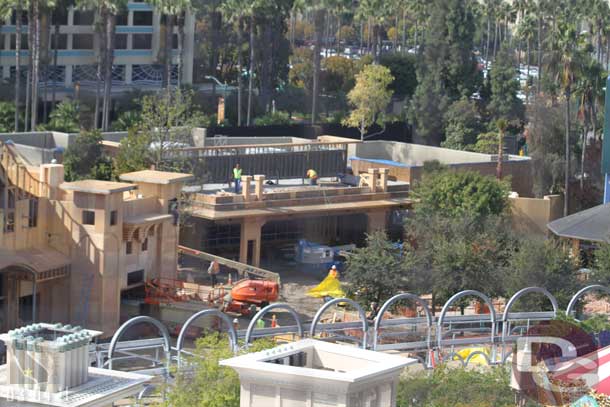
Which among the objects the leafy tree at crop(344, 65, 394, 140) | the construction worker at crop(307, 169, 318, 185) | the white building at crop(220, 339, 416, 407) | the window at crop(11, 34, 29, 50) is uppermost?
the window at crop(11, 34, 29, 50)

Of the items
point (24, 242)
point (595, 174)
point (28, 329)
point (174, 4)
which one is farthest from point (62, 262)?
point (174, 4)

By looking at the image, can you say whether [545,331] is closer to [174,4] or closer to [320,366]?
[320,366]

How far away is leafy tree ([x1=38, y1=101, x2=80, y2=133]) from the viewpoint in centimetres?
8619

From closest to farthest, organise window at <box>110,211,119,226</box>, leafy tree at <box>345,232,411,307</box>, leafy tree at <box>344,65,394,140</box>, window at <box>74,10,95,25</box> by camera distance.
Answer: window at <box>110,211,119,226</box>
leafy tree at <box>345,232,411,307</box>
leafy tree at <box>344,65,394,140</box>
window at <box>74,10,95,25</box>

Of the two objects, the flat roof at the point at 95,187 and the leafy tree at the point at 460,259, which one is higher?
the flat roof at the point at 95,187

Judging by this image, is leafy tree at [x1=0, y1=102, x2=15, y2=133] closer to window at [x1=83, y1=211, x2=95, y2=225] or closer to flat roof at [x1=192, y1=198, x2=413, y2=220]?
flat roof at [x1=192, y1=198, x2=413, y2=220]

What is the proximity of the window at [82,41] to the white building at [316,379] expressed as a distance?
277 ft

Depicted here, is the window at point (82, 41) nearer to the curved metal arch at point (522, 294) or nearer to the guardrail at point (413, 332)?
the guardrail at point (413, 332)

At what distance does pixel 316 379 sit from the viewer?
884 inches

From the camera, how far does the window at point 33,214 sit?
51.8m

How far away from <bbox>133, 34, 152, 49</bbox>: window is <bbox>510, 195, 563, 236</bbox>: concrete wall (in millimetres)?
44834

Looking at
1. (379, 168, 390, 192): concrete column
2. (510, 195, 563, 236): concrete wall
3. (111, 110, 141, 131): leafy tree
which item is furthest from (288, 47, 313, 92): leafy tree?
(379, 168, 390, 192): concrete column

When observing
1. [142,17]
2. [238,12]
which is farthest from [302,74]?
[238,12]

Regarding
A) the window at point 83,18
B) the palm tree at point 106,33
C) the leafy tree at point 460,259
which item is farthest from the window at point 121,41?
the leafy tree at point 460,259
